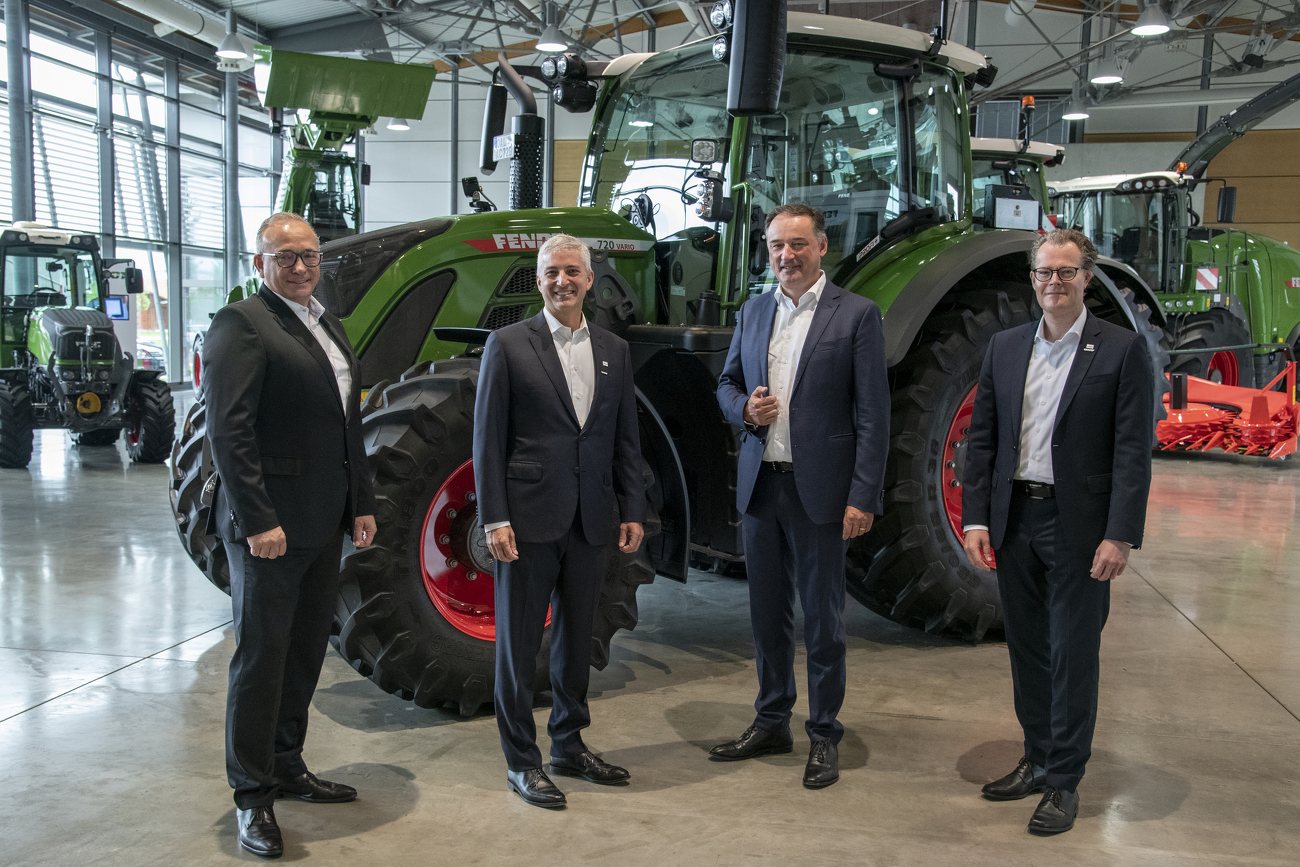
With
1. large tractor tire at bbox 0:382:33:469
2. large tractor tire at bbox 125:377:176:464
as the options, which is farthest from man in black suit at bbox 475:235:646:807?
large tractor tire at bbox 0:382:33:469

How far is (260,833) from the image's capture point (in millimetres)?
2467

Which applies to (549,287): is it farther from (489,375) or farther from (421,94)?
(421,94)

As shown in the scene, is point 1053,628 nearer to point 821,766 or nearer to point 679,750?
point 821,766

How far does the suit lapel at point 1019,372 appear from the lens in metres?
2.74

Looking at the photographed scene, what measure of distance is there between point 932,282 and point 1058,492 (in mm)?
1458

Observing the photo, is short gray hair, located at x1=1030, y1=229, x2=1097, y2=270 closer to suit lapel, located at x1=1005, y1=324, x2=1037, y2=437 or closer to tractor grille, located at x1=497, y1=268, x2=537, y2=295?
suit lapel, located at x1=1005, y1=324, x2=1037, y2=437

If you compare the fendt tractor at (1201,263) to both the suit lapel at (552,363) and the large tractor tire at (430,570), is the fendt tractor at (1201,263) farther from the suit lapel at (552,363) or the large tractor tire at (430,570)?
the suit lapel at (552,363)

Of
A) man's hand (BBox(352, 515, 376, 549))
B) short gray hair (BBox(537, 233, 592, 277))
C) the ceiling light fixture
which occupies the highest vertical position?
the ceiling light fixture

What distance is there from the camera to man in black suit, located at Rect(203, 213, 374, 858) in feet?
7.80

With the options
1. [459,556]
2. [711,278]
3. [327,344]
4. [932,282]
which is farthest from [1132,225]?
[327,344]

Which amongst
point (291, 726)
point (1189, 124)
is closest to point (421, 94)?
point (291, 726)

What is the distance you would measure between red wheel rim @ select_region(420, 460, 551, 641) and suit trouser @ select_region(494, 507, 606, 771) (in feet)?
1.31

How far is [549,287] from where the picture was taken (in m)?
2.80

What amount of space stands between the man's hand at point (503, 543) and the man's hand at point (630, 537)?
34 centimetres
